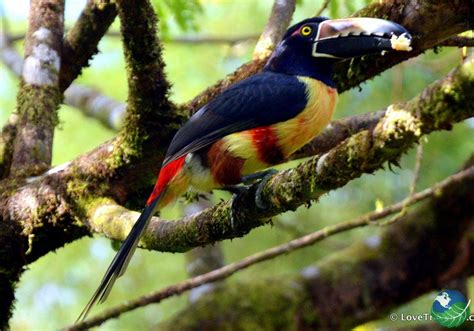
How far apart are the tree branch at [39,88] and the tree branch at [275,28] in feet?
4.33

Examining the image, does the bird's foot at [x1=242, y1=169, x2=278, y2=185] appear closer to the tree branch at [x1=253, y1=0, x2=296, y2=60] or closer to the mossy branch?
the mossy branch

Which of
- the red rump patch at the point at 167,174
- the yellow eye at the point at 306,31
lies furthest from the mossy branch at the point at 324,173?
the yellow eye at the point at 306,31

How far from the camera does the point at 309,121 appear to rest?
13.3 ft

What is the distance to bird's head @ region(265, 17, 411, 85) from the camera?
3.67m

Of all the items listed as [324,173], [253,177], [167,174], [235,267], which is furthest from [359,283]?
[324,173]

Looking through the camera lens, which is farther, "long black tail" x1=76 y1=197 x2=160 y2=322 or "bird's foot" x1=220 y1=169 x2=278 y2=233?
"long black tail" x1=76 y1=197 x2=160 y2=322

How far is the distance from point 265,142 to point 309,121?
0.27 metres

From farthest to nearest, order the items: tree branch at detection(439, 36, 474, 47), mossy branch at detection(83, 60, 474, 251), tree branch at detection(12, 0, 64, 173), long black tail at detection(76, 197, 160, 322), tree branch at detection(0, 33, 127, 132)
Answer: tree branch at detection(0, 33, 127, 132)
tree branch at detection(12, 0, 64, 173)
tree branch at detection(439, 36, 474, 47)
long black tail at detection(76, 197, 160, 322)
mossy branch at detection(83, 60, 474, 251)

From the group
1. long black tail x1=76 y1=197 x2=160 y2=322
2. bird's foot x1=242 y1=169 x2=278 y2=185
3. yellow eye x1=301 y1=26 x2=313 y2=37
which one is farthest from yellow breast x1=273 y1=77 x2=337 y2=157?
long black tail x1=76 y1=197 x2=160 y2=322

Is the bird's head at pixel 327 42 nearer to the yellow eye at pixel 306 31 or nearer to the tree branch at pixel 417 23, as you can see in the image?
the yellow eye at pixel 306 31

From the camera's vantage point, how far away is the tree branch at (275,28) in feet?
15.6

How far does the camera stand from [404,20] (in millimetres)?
3762

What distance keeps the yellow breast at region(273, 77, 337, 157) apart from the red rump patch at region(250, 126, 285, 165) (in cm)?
3

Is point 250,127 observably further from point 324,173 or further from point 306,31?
point 324,173
